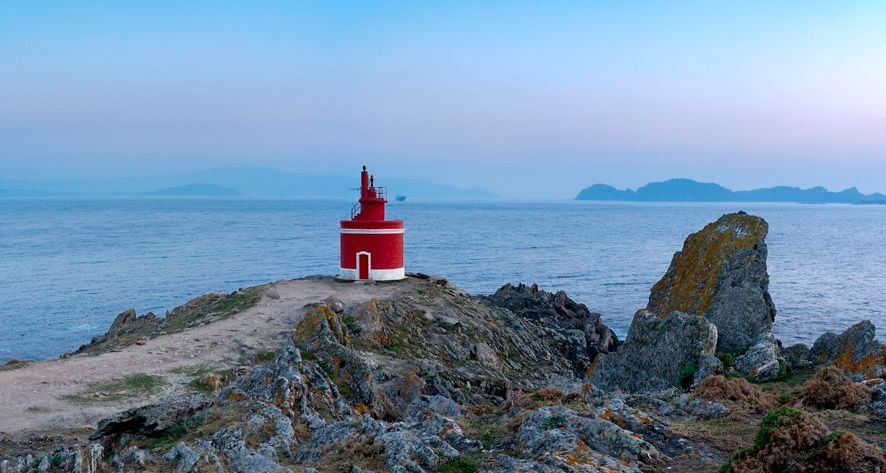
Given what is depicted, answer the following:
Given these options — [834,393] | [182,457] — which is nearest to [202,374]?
[182,457]

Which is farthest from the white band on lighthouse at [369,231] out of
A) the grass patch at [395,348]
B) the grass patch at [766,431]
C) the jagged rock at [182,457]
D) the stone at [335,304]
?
the grass patch at [766,431]

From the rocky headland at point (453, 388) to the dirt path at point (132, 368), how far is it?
9 centimetres

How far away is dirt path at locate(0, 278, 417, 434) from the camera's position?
1792 centimetres

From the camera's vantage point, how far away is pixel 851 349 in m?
18.5

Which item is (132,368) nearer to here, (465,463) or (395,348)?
(395,348)

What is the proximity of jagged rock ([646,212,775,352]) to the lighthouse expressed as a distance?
14810 mm

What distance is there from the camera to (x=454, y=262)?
7450 cm

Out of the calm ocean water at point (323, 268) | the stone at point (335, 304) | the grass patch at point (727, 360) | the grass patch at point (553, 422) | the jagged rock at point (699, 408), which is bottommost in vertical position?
the calm ocean water at point (323, 268)

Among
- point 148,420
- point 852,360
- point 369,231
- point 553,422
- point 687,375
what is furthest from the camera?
point 369,231

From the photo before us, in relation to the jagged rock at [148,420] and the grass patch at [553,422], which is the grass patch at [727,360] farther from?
the jagged rock at [148,420]

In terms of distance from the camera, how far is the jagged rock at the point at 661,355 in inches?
715

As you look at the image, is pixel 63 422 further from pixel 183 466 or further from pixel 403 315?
pixel 403 315

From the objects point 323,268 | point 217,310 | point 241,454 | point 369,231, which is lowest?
point 323,268

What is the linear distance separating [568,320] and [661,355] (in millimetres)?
18160
